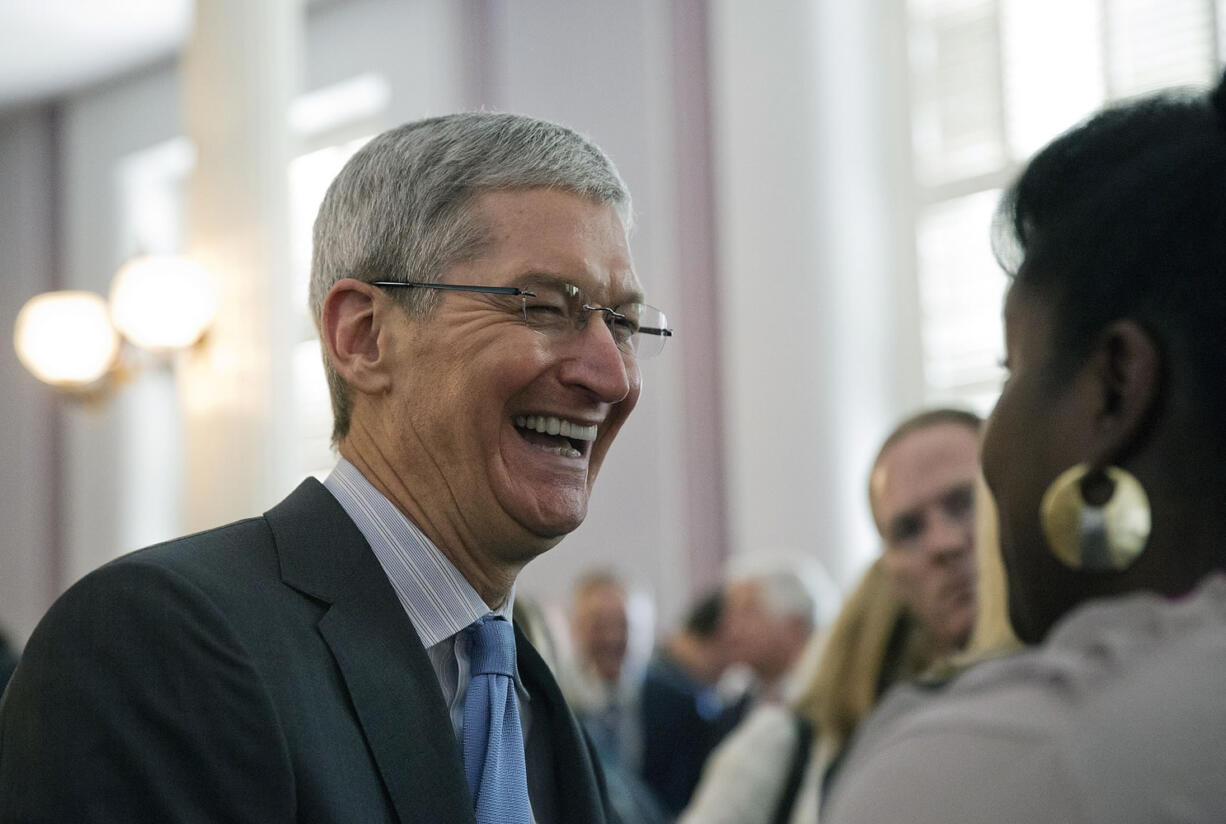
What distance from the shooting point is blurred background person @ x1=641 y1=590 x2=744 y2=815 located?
5754 mm

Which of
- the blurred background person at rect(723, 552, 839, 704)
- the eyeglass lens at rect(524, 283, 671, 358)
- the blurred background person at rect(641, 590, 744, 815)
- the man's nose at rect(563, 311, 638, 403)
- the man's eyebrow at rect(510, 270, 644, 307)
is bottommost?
the blurred background person at rect(641, 590, 744, 815)

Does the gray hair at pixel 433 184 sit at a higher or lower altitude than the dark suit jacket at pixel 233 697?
higher

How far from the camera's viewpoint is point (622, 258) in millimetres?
1811

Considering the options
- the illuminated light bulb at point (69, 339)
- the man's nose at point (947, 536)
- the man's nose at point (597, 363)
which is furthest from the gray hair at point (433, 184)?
the illuminated light bulb at point (69, 339)

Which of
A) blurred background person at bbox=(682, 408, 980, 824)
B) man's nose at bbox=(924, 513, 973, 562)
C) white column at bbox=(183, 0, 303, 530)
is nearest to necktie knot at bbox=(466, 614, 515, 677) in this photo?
blurred background person at bbox=(682, 408, 980, 824)

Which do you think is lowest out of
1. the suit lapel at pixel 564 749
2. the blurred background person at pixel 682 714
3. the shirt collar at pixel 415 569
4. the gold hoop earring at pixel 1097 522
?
the blurred background person at pixel 682 714

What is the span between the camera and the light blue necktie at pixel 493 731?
5.07 ft

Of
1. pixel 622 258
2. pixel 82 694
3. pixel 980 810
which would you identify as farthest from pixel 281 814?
pixel 622 258

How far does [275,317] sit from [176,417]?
5.91 meters

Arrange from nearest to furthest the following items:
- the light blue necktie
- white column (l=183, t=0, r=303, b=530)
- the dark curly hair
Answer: the dark curly hair
the light blue necktie
white column (l=183, t=0, r=303, b=530)

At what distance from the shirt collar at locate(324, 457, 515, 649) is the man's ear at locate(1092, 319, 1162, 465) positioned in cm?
84

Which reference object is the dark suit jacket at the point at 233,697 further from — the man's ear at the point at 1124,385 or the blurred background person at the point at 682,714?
the blurred background person at the point at 682,714

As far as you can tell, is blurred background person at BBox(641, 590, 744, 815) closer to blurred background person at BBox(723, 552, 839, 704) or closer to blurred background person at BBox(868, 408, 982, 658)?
blurred background person at BBox(723, 552, 839, 704)

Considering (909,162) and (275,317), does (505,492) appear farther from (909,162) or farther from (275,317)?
(909,162)
